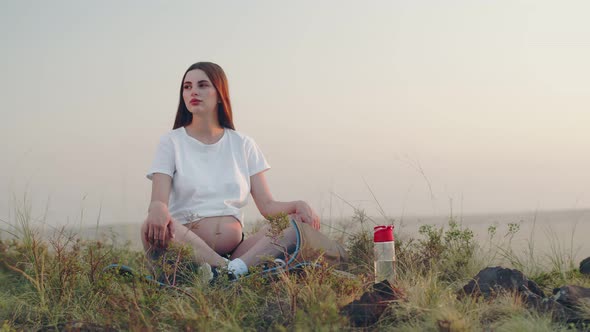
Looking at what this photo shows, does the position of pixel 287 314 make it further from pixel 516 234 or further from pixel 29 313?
pixel 516 234

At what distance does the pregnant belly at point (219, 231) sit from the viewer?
5.49 metres

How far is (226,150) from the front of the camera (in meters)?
5.88

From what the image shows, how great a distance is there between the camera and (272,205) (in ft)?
19.2

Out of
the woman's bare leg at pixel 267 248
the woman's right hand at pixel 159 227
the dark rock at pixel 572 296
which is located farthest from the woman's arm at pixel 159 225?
the dark rock at pixel 572 296

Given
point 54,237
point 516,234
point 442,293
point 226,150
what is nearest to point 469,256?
point 516,234

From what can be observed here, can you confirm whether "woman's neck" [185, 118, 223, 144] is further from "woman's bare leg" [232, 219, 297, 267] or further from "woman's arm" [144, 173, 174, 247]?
"woman's bare leg" [232, 219, 297, 267]

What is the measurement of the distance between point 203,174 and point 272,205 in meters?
0.65

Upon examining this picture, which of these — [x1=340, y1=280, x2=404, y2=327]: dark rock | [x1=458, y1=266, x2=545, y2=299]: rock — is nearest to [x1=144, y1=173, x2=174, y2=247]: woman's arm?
[x1=340, y1=280, x2=404, y2=327]: dark rock

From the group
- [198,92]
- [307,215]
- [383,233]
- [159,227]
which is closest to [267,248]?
[307,215]

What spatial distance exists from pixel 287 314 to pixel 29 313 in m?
1.83

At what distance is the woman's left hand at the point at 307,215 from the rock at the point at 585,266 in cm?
223

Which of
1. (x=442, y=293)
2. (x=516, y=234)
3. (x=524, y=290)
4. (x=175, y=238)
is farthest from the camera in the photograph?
(x=516, y=234)

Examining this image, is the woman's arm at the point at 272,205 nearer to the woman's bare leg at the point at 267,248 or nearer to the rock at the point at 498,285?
the woman's bare leg at the point at 267,248

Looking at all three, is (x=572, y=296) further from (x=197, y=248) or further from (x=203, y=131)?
(x=203, y=131)
